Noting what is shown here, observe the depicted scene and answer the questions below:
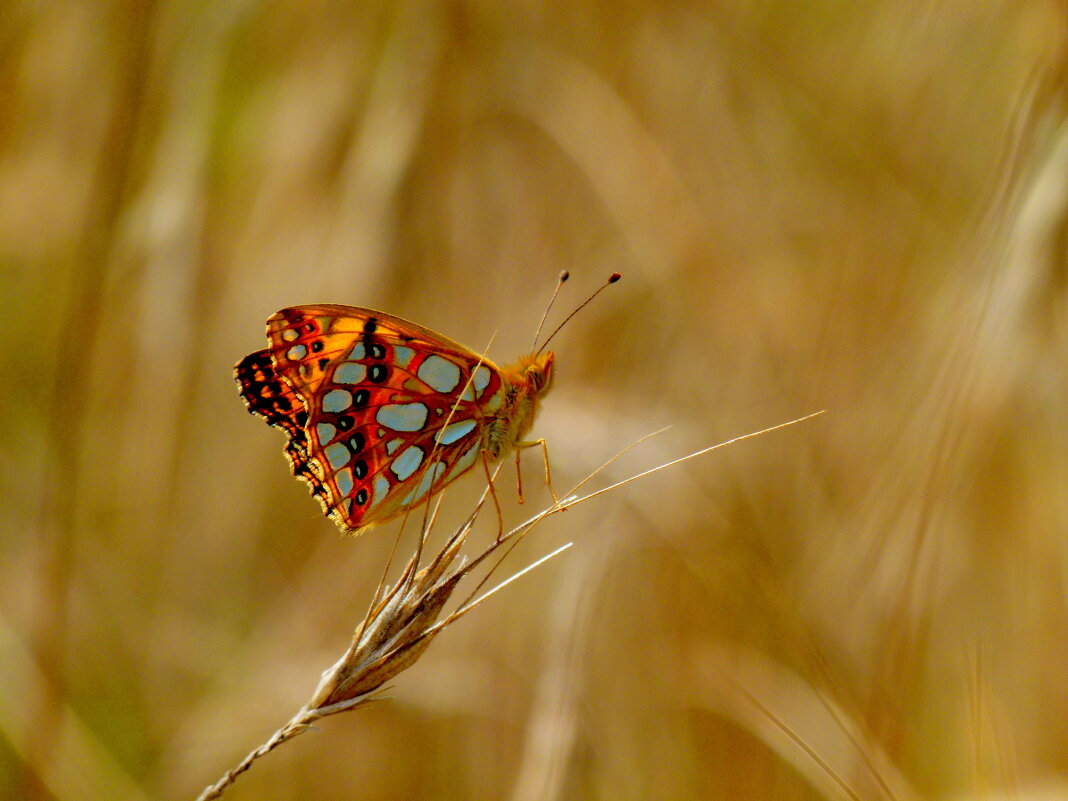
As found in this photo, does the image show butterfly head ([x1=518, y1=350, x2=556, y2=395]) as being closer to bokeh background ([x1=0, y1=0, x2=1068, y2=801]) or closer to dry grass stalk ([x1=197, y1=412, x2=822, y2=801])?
bokeh background ([x1=0, y1=0, x2=1068, y2=801])

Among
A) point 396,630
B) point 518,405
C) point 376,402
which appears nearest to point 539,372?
point 518,405

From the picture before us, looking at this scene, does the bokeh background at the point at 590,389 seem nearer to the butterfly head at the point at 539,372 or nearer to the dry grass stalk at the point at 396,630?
Answer: the butterfly head at the point at 539,372

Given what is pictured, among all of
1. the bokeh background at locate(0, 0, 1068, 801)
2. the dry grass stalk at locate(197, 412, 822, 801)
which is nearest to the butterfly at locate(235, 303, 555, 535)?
the bokeh background at locate(0, 0, 1068, 801)

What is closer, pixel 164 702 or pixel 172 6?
pixel 172 6

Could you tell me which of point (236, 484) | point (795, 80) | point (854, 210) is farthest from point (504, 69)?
point (236, 484)

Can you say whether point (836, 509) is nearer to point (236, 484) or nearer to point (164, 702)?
point (236, 484)
